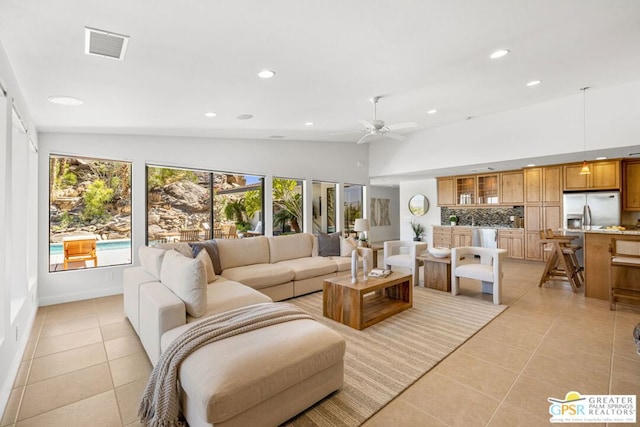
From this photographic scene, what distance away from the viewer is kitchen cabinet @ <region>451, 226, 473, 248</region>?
322 inches

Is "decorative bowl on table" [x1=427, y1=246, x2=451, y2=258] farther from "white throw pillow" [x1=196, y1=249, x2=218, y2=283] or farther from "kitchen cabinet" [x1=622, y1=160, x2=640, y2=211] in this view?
"kitchen cabinet" [x1=622, y1=160, x2=640, y2=211]

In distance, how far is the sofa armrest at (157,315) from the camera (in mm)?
2342

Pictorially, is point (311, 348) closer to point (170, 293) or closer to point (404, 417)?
point (404, 417)

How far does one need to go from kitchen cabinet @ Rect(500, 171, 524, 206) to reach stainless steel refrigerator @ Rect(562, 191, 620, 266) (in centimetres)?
92

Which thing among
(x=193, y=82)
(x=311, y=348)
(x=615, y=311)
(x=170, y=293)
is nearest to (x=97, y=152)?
(x=193, y=82)

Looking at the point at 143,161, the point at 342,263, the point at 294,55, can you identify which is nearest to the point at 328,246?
the point at 342,263

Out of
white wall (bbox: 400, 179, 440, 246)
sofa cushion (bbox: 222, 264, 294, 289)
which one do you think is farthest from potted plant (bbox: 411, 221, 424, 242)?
sofa cushion (bbox: 222, 264, 294, 289)

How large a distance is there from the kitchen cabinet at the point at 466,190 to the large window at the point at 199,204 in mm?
5641

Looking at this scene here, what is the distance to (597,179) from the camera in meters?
6.11

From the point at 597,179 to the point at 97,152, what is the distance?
30.3 feet

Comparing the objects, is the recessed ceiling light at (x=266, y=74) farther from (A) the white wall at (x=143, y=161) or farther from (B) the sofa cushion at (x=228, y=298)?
(A) the white wall at (x=143, y=161)

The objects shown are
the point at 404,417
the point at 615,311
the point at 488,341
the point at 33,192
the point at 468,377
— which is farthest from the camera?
the point at 33,192

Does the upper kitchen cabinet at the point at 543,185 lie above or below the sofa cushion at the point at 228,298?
above

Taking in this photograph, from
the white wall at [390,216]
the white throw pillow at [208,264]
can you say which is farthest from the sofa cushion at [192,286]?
the white wall at [390,216]
